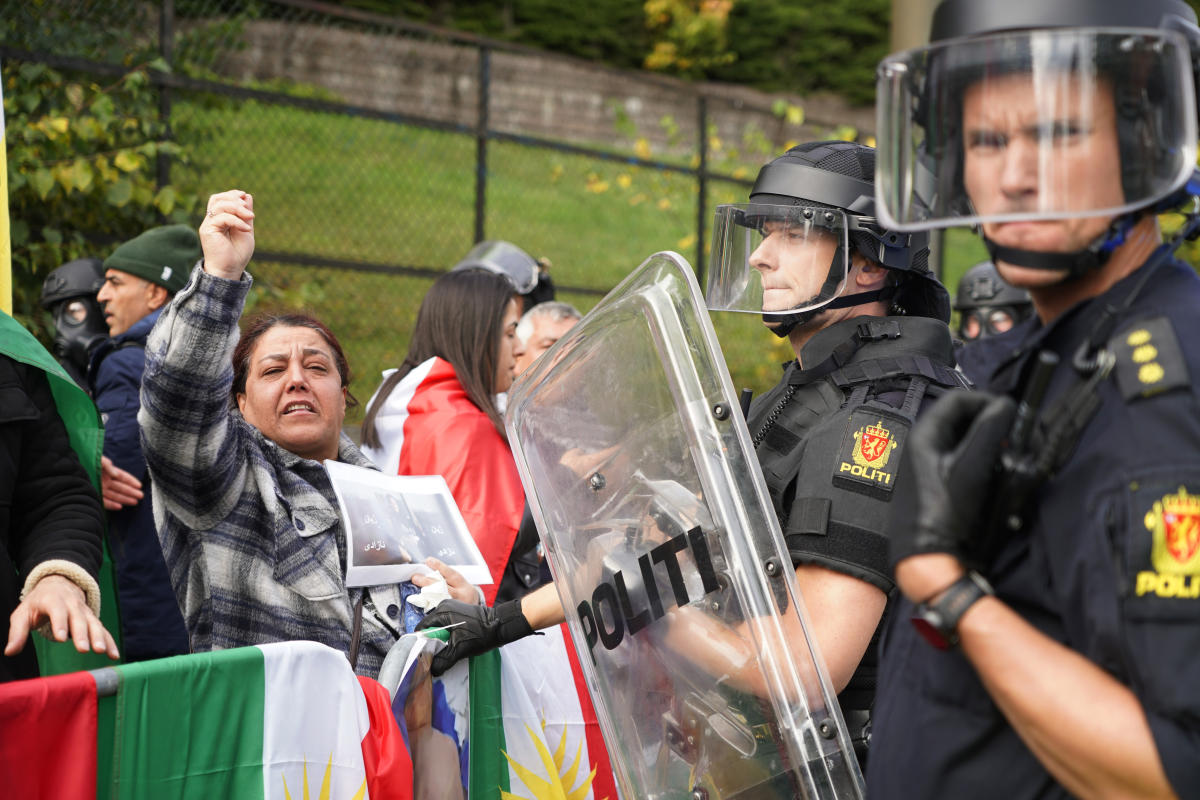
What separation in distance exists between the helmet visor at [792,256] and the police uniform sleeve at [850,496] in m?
0.37

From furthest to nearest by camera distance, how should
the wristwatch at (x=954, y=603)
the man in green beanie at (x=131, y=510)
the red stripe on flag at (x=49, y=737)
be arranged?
the man in green beanie at (x=131, y=510) < the red stripe on flag at (x=49, y=737) < the wristwatch at (x=954, y=603)

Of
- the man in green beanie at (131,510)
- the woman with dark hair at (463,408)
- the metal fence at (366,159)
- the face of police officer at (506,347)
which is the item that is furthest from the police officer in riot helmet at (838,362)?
the metal fence at (366,159)

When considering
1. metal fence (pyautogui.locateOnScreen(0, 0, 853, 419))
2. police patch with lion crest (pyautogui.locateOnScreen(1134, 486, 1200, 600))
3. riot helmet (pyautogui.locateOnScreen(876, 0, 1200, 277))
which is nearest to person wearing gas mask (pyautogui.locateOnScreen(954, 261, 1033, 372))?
metal fence (pyautogui.locateOnScreen(0, 0, 853, 419))

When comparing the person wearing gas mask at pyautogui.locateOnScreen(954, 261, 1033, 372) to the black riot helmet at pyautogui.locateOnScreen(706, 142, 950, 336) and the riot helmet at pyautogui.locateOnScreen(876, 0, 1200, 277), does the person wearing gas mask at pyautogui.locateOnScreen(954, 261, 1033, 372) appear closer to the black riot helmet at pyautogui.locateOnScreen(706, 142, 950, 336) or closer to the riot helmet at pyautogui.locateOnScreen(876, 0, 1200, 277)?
the black riot helmet at pyautogui.locateOnScreen(706, 142, 950, 336)

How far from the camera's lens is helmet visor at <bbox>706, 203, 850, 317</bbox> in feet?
7.91

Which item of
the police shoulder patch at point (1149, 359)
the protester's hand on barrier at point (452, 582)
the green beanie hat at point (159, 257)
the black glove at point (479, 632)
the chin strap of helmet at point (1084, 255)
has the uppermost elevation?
the chin strap of helmet at point (1084, 255)

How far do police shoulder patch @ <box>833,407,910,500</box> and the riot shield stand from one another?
0.67 ft

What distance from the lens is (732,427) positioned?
1983 mm

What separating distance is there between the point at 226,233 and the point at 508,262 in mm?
3504

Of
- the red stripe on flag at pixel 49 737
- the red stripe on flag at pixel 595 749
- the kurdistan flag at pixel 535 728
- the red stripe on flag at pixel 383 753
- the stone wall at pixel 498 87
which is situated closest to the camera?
the red stripe on flag at pixel 49 737

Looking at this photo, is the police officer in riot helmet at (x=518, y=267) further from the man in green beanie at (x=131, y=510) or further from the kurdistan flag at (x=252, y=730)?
the kurdistan flag at (x=252, y=730)

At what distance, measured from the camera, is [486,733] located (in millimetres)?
2484

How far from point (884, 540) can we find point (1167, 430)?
2.65 ft

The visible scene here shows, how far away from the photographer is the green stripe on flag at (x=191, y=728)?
1.90m
